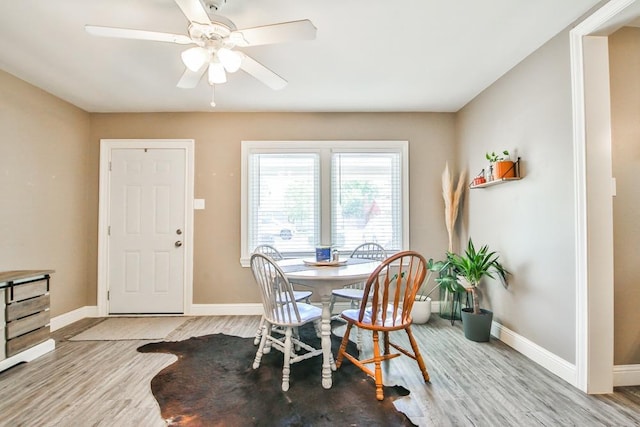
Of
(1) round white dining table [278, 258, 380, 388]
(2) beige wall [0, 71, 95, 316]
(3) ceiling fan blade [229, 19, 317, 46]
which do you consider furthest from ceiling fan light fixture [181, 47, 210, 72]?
(2) beige wall [0, 71, 95, 316]

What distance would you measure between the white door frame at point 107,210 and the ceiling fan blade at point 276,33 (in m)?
2.34

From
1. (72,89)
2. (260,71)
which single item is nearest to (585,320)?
(260,71)

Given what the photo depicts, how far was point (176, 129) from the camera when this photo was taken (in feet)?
12.7

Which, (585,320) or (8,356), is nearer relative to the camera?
(585,320)

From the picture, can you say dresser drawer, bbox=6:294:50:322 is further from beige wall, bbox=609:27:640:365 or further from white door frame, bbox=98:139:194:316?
beige wall, bbox=609:27:640:365

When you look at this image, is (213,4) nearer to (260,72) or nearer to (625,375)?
(260,72)

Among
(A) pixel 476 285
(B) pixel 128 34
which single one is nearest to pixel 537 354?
(A) pixel 476 285

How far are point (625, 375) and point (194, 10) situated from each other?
3455mm

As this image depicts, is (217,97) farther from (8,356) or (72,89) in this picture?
(8,356)

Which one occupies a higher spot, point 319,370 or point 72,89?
point 72,89

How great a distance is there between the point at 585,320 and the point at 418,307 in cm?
153

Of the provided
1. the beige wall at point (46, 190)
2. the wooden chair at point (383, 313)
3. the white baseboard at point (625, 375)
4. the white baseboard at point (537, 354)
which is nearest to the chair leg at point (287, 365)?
the wooden chair at point (383, 313)

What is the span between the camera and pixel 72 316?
3555 millimetres

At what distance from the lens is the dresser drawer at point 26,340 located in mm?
2396
